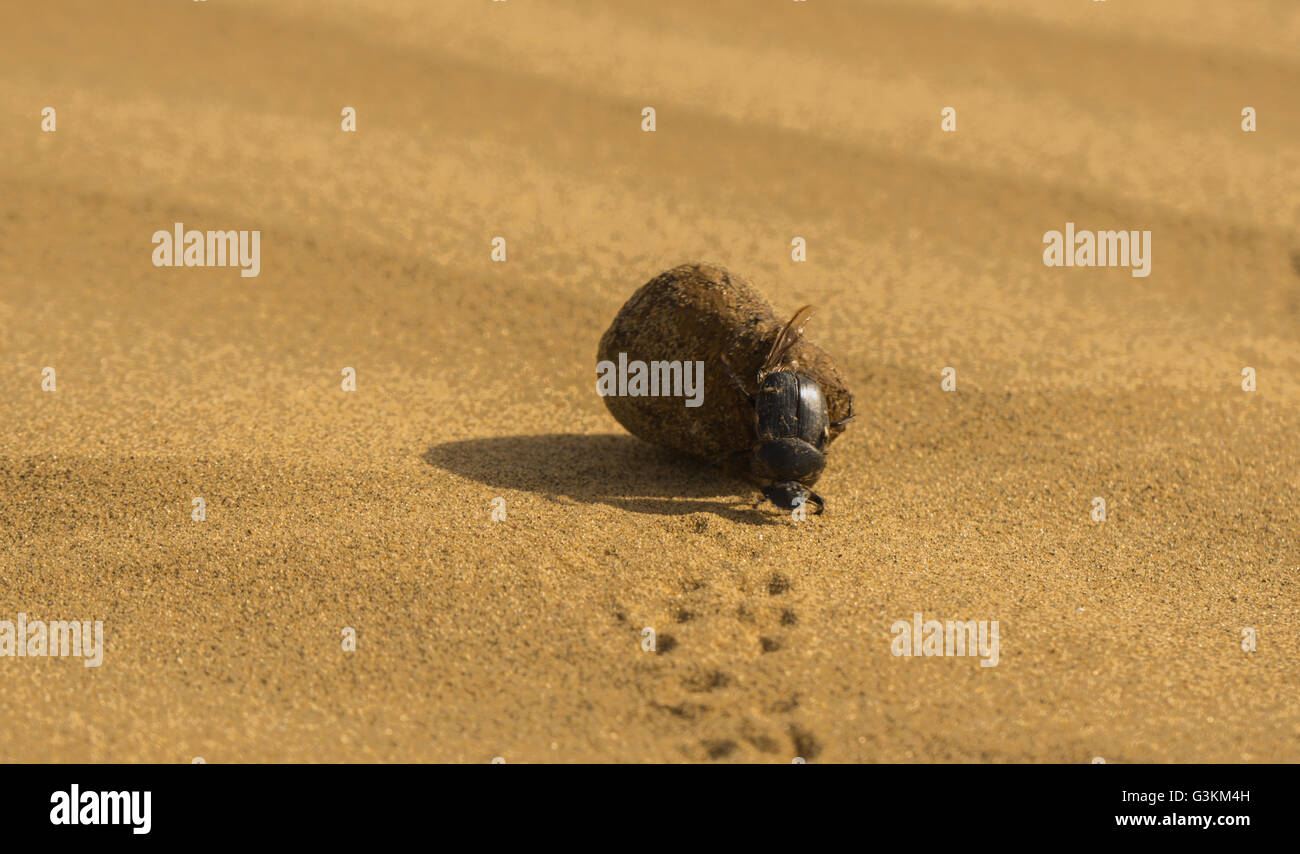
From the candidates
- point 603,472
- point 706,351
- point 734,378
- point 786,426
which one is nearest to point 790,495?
point 786,426

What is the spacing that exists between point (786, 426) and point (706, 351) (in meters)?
0.60

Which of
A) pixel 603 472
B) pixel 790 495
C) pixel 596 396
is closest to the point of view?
pixel 790 495

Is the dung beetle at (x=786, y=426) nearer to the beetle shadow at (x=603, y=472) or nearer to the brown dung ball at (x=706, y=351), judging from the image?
the brown dung ball at (x=706, y=351)

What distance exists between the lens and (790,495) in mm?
6289

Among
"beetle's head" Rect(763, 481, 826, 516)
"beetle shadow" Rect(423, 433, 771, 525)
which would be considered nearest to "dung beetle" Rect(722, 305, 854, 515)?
"beetle's head" Rect(763, 481, 826, 516)

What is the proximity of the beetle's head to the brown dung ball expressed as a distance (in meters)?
0.32

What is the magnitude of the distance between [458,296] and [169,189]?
2.94 meters

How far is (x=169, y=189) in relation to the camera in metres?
10.2

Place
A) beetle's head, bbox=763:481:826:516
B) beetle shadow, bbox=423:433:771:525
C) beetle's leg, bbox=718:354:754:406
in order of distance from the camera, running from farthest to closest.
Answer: beetle shadow, bbox=423:433:771:525 → beetle's leg, bbox=718:354:754:406 → beetle's head, bbox=763:481:826:516

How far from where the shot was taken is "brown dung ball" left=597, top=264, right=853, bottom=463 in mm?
6465

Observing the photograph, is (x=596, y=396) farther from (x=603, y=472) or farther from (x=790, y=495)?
(x=790, y=495)

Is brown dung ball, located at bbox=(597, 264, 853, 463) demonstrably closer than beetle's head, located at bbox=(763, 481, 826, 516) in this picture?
No

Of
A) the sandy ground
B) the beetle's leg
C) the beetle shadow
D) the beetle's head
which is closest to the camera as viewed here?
the sandy ground

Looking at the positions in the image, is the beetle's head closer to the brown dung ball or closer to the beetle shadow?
the beetle shadow
